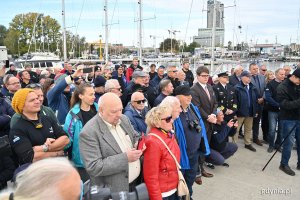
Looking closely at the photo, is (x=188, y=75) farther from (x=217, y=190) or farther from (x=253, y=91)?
(x=217, y=190)

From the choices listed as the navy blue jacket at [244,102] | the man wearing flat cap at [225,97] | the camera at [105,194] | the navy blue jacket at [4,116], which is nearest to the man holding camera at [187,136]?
the camera at [105,194]

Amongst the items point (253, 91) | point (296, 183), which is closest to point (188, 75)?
point (253, 91)

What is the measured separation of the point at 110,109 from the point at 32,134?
88 cm

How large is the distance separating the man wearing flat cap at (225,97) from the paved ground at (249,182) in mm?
978

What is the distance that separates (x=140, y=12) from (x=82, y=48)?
5169 cm

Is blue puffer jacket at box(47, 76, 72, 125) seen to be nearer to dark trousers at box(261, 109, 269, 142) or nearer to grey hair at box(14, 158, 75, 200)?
grey hair at box(14, 158, 75, 200)

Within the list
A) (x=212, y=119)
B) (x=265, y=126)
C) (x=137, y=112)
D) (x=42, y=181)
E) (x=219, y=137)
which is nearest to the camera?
(x=42, y=181)

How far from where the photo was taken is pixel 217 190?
426 cm

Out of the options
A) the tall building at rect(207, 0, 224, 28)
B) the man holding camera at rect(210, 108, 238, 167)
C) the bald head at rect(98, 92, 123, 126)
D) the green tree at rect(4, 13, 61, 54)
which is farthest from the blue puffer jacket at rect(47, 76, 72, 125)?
the green tree at rect(4, 13, 61, 54)

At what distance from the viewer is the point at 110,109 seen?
2.53 metres

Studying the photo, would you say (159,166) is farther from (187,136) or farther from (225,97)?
(225,97)

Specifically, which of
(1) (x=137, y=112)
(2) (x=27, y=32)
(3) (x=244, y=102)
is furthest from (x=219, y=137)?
(2) (x=27, y=32)

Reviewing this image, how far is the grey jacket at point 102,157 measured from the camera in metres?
2.42

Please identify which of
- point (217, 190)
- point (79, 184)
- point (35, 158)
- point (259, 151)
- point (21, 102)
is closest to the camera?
point (79, 184)
